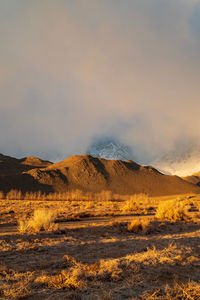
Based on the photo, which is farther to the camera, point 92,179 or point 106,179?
point 106,179

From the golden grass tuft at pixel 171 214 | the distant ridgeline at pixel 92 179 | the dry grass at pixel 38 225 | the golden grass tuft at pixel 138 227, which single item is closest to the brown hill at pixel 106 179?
the distant ridgeline at pixel 92 179

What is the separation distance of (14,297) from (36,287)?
Result: 590 mm

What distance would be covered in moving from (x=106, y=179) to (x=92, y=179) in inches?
243

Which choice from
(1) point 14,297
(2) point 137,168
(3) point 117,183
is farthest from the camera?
(2) point 137,168

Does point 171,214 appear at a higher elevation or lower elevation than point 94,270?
higher

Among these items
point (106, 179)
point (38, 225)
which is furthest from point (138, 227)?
point (106, 179)

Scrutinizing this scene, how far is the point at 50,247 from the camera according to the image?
8.77m

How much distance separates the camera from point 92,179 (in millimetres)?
89500

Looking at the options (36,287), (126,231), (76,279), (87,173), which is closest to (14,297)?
(36,287)

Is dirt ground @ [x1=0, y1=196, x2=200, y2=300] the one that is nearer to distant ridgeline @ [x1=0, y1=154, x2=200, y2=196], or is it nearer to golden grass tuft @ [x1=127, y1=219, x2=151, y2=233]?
golden grass tuft @ [x1=127, y1=219, x2=151, y2=233]

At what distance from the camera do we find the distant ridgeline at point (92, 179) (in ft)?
262

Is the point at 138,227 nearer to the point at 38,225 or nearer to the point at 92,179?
the point at 38,225

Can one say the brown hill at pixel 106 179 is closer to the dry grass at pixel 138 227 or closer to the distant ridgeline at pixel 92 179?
the distant ridgeline at pixel 92 179

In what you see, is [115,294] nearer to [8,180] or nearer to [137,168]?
[8,180]
